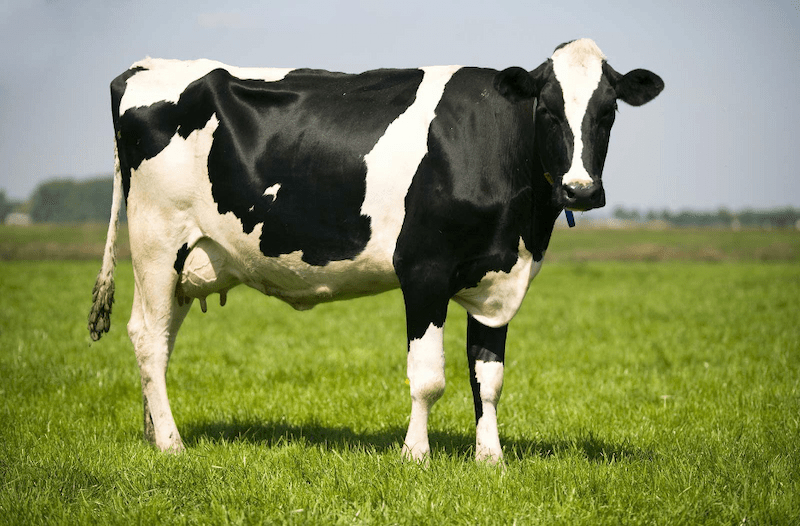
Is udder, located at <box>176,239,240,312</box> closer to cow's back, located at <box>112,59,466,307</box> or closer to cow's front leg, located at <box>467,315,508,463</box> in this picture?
cow's back, located at <box>112,59,466,307</box>

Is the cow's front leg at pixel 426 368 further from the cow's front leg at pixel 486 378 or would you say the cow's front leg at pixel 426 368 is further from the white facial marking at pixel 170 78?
the white facial marking at pixel 170 78

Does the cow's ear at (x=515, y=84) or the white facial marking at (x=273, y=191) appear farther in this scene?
the white facial marking at (x=273, y=191)

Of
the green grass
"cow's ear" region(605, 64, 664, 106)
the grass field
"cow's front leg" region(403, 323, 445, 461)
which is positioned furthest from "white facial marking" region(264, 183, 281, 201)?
the green grass

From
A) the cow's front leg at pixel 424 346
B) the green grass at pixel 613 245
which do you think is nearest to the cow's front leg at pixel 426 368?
the cow's front leg at pixel 424 346

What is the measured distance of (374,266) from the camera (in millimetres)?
5148

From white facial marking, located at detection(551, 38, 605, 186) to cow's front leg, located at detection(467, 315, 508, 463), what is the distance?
1.39 m

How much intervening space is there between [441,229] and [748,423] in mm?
3307

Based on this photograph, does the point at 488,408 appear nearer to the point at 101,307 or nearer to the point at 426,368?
the point at 426,368

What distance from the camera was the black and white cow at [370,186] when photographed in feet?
15.9

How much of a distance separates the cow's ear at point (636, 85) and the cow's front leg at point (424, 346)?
5.57 ft

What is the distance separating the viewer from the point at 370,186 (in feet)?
16.6

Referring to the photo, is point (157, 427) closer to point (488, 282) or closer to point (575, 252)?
point (488, 282)

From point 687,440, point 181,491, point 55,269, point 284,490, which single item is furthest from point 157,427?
point 55,269

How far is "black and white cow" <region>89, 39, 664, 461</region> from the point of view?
15.9 ft
